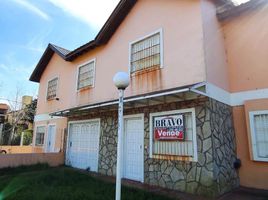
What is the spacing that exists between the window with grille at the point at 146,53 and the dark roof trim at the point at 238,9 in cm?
274

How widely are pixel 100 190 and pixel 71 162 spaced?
6589 millimetres

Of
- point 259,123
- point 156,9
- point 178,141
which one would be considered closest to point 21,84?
point 156,9

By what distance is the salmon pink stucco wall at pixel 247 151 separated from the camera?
7.74 meters

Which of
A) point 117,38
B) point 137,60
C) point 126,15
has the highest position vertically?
point 126,15

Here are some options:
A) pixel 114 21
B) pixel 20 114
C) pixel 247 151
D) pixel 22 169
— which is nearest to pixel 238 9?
pixel 247 151

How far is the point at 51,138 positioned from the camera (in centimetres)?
1552

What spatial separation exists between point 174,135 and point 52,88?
11819mm

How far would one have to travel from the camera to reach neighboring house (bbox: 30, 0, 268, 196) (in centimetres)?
752

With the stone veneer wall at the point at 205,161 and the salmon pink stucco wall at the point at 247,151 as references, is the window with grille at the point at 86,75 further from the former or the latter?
the salmon pink stucco wall at the point at 247,151

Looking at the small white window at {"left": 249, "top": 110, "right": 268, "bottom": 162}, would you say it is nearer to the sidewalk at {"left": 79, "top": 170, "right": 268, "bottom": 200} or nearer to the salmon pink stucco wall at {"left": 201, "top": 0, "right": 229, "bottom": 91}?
the sidewalk at {"left": 79, "top": 170, "right": 268, "bottom": 200}

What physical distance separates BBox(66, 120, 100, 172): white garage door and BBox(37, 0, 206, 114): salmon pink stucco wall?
4.79 feet

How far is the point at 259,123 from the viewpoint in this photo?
26.2ft

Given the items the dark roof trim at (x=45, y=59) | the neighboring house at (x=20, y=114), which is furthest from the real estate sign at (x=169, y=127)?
the neighboring house at (x=20, y=114)

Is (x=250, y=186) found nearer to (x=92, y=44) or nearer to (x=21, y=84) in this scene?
(x=92, y=44)
